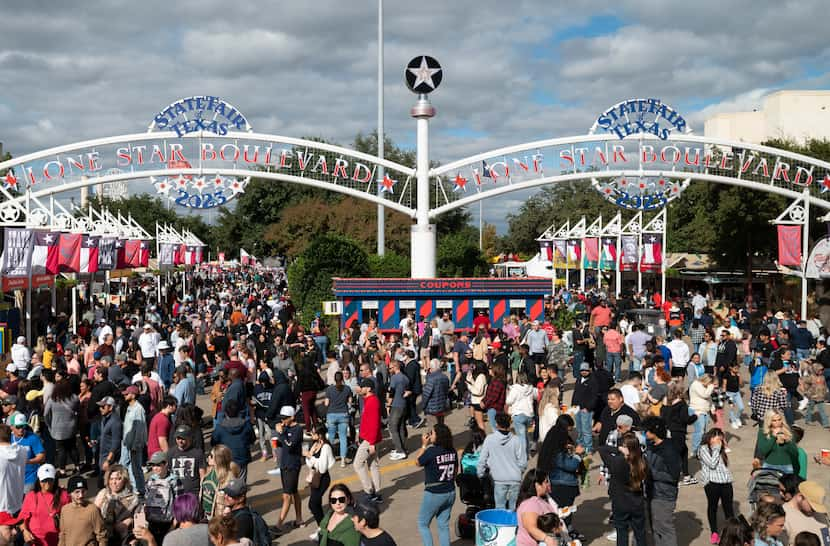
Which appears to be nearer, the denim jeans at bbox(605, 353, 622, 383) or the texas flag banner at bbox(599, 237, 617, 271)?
the denim jeans at bbox(605, 353, 622, 383)

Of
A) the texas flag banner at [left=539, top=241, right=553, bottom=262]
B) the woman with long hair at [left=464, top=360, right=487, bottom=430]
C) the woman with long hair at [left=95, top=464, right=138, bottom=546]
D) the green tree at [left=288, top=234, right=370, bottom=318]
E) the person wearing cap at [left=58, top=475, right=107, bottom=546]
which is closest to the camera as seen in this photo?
the person wearing cap at [left=58, top=475, right=107, bottom=546]

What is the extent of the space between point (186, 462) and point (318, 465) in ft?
4.43

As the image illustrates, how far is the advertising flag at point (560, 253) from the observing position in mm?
50197

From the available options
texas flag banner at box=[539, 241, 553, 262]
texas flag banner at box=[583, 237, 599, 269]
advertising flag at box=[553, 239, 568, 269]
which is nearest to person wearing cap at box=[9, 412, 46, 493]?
texas flag banner at box=[583, 237, 599, 269]

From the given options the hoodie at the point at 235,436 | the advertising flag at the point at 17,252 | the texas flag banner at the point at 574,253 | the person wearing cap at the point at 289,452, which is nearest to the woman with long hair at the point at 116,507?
the hoodie at the point at 235,436

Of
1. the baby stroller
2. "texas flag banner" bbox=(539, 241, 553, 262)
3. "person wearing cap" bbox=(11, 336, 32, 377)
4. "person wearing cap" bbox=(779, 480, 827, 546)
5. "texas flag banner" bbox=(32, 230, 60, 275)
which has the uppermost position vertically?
"texas flag banner" bbox=(539, 241, 553, 262)

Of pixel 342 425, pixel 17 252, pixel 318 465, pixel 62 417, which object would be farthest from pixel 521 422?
pixel 17 252

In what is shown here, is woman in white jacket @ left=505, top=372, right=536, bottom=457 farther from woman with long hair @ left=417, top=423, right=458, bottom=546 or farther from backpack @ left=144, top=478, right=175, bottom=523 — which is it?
backpack @ left=144, top=478, right=175, bottom=523

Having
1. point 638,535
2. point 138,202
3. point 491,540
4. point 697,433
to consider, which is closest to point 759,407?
point 697,433

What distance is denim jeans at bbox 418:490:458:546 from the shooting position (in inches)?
304

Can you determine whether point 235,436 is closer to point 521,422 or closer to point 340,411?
point 340,411

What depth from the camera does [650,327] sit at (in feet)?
76.4

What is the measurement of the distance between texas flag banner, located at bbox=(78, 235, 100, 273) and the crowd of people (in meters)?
6.60

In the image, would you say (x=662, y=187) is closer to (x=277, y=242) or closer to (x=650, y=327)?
(x=650, y=327)
